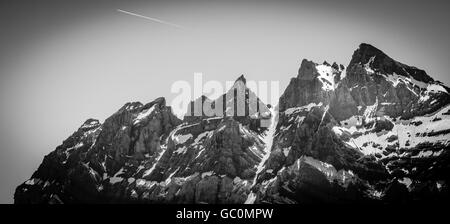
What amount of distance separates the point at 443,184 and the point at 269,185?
→ 69.4m

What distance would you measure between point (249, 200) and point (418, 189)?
6998cm

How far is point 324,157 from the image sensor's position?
19750 cm
